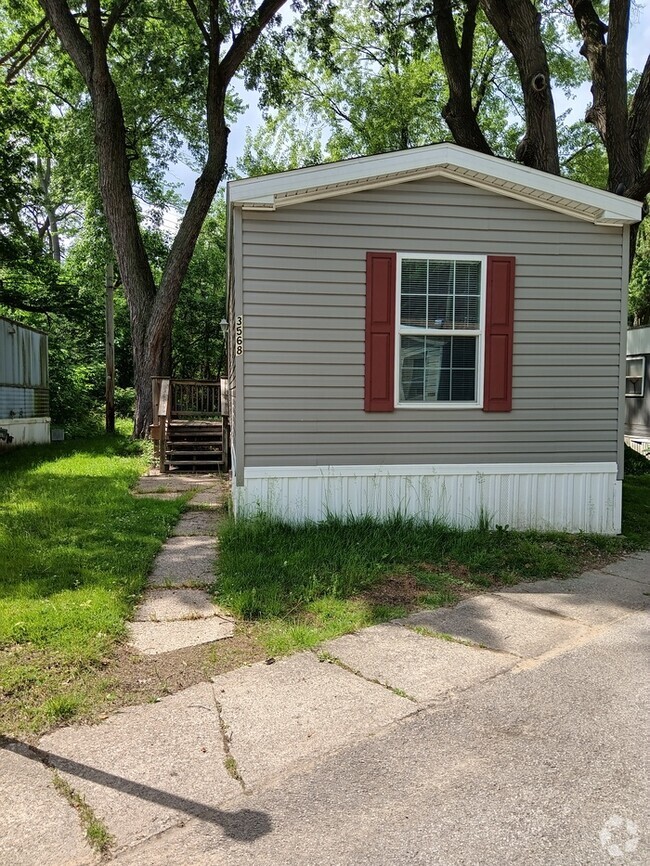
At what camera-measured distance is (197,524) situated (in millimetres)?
6336

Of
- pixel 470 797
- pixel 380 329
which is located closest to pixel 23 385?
pixel 380 329

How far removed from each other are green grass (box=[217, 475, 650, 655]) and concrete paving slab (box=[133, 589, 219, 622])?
0.44 ft

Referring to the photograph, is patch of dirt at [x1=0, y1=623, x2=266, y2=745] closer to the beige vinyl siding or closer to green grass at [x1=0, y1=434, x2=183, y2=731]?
green grass at [x1=0, y1=434, x2=183, y2=731]

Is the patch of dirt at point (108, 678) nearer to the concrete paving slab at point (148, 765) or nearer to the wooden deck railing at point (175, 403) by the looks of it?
the concrete paving slab at point (148, 765)

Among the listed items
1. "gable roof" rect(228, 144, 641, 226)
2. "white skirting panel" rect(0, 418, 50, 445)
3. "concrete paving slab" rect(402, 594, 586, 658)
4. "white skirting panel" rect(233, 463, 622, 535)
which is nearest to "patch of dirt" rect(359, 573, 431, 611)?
"concrete paving slab" rect(402, 594, 586, 658)

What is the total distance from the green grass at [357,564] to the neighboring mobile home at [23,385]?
8116 millimetres

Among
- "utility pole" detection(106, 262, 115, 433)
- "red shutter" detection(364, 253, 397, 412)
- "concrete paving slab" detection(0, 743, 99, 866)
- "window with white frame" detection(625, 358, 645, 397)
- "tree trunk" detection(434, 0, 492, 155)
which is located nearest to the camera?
"concrete paving slab" detection(0, 743, 99, 866)

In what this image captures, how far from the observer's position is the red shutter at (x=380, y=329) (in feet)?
19.3

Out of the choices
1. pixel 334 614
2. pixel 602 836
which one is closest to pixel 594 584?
pixel 334 614

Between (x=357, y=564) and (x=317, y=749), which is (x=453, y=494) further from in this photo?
(x=317, y=749)

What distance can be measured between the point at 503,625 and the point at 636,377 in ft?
36.7

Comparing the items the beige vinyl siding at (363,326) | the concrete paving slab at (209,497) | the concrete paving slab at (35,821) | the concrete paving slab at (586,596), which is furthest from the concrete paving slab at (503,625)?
the concrete paving slab at (209,497)

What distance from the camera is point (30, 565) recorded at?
4.54 m

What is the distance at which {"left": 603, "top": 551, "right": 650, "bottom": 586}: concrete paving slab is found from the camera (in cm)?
516
